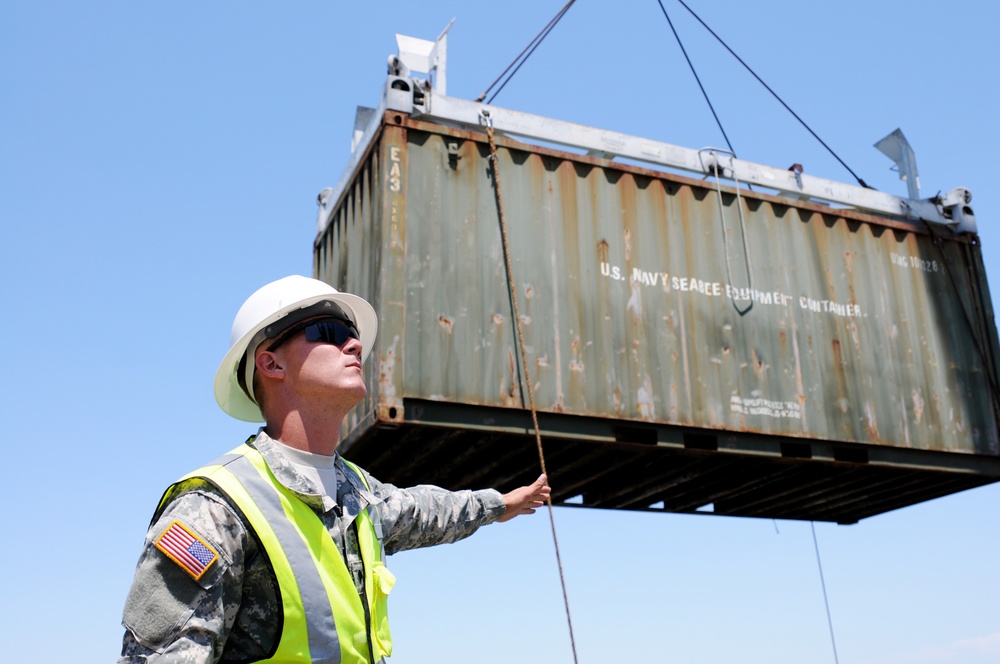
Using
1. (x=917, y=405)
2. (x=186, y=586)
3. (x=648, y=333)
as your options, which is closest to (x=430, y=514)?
(x=186, y=586)

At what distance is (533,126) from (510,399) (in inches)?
95.4

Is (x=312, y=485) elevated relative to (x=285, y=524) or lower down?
elevated

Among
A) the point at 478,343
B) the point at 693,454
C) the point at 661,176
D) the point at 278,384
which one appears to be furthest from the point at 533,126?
the point at 278,384

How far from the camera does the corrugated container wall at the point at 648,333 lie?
729 centimetres

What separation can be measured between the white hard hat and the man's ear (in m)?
0.07

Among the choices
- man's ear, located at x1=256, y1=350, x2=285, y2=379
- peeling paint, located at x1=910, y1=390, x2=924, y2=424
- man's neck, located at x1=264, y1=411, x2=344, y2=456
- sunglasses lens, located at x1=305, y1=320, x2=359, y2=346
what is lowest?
man's neck, located at x1=264, y1=411, x2=344, y2=456

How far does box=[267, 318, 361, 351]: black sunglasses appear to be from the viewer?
114 inches

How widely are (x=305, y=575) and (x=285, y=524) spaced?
0.15m

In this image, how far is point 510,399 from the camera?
7.26m

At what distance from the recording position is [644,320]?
26.1 ft

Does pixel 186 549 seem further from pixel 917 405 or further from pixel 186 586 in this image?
pixel 917 405

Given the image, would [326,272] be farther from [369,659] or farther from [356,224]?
[369,659]

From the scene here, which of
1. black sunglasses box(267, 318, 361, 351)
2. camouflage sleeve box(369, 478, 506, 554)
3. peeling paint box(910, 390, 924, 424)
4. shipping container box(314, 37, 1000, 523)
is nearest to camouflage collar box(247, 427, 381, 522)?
camouflage sleeve box(369, 478, 506, 554)

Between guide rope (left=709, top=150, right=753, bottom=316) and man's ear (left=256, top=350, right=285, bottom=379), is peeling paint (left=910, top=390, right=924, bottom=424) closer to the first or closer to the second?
guide rope (left=709, top=150, right=753, bottom=316)
